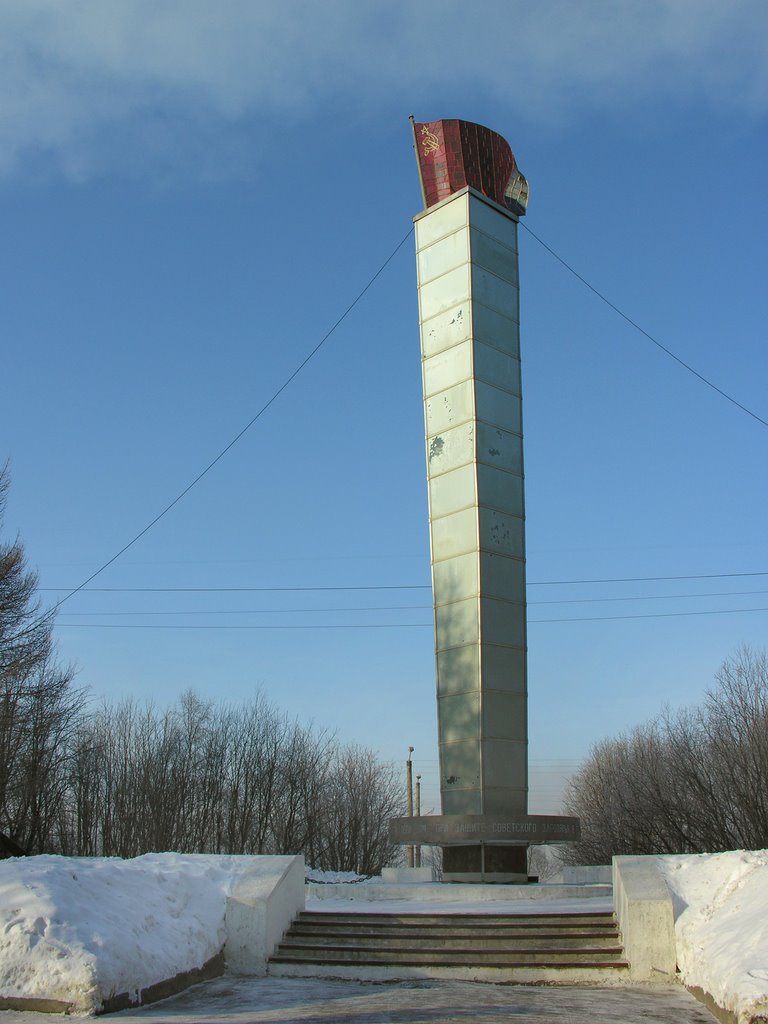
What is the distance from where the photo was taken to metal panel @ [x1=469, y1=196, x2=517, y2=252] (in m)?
17.2

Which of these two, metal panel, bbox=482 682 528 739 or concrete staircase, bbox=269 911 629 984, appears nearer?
concrete staircase, bbox=269 911 629 984

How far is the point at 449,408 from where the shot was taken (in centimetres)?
1644

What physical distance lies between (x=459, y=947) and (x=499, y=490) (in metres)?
8.54

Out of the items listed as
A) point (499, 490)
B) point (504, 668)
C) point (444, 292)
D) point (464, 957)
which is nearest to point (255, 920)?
point (464, 957)

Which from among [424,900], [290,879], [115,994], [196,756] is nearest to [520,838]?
[424,900]

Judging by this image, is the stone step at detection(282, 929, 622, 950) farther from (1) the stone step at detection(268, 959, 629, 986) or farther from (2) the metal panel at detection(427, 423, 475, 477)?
(2) the metal panel at detection(427, 423, 475, 477)

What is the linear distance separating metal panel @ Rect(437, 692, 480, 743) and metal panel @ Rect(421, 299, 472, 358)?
6.16 metres

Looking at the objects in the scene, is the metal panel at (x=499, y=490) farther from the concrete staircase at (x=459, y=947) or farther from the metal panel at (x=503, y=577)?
the concrete staircase at (x=459, y=947)

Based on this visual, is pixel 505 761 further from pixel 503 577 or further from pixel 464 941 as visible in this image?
pixel 464 941

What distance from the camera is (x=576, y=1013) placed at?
22.0ft

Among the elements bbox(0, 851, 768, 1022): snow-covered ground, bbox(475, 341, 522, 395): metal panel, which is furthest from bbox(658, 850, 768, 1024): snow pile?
bbox(475, 341, 522, 395): metal panel

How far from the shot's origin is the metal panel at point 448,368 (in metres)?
16.4

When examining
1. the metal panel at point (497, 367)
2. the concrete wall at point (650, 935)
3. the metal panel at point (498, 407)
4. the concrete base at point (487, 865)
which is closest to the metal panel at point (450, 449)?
the metal panel at point (498, 407)

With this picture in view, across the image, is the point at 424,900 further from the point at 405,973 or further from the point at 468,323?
the point at 468,323
